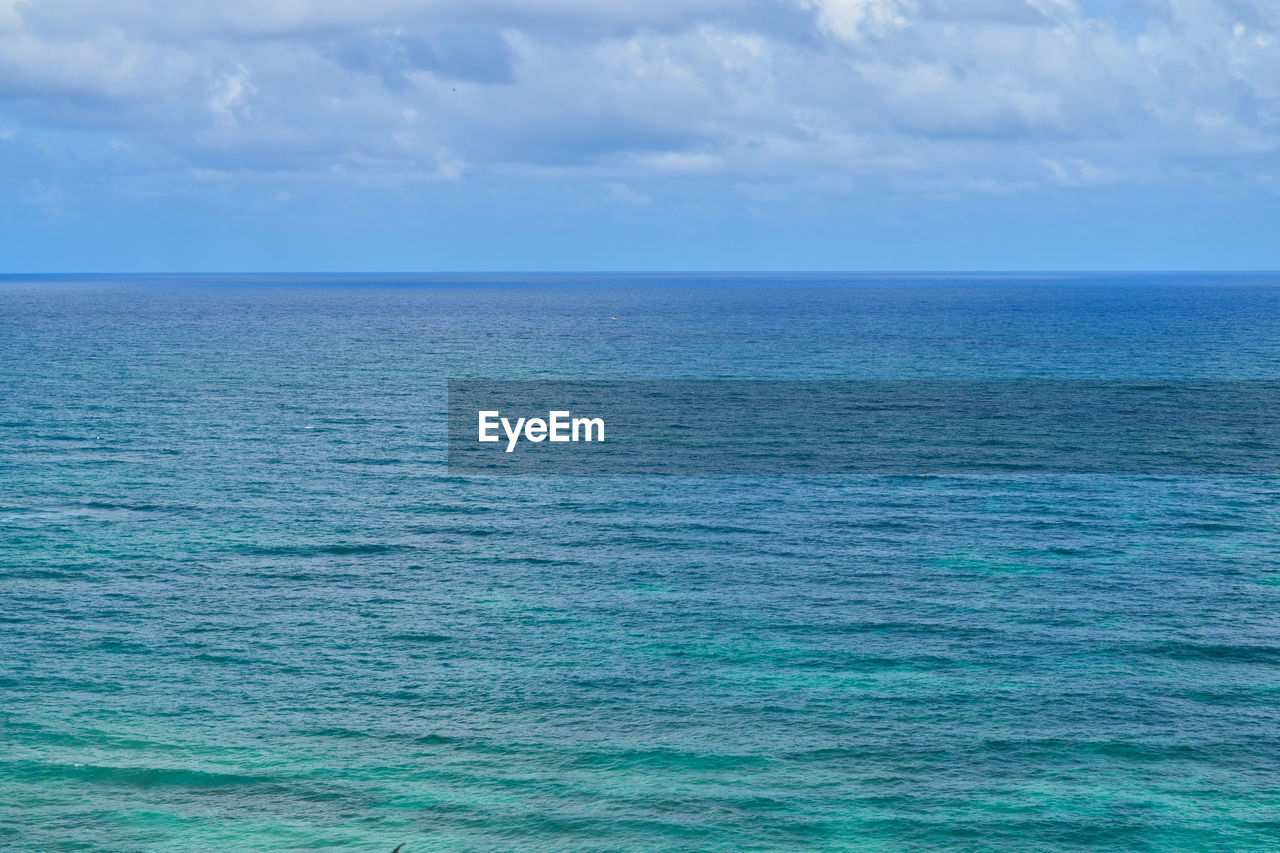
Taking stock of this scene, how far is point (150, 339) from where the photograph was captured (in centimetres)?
18450

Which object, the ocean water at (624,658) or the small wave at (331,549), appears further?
the small wave at (331,549)

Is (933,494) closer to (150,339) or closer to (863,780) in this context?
(863,780)

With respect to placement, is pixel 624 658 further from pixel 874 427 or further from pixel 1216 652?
pixel 874 427

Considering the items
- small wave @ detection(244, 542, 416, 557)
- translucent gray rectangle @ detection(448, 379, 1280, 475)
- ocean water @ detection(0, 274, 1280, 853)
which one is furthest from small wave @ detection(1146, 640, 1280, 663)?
small wave @ detection(244, 542, 416, 557)

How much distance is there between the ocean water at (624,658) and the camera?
3484cm

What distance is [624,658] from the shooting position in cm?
4653

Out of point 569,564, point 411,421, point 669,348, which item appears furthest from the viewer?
point 669,348

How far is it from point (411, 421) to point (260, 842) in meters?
68.6

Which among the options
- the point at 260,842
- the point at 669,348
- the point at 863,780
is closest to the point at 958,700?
the point at 863,780

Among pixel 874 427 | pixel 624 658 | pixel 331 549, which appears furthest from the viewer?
pixel 874 427

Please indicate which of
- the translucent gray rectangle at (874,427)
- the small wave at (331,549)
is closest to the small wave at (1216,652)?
the translucent gray rectangle at (874,427)

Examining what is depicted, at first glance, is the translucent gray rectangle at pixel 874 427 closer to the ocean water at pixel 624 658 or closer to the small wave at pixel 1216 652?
the ocean water at pixel 624 658

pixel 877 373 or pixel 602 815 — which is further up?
pixel 877 373

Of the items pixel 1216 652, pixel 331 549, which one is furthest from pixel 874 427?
pixel 1216 652
